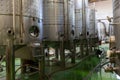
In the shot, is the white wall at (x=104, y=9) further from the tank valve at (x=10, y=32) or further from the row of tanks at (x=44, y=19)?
the tank valve at (x=10, y=32)

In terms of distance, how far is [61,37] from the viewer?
445 cm

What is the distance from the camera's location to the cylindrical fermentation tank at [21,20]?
2592mm

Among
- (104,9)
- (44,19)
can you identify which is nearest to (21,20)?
(44,19)

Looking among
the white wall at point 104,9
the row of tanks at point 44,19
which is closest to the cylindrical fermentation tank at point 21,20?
the row of tanks at point 44,19

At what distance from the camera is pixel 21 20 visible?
8.79ft

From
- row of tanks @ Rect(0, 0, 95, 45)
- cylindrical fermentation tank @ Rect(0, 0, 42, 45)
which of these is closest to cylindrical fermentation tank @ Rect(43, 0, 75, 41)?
row of tanks @ Rect(0, 0, 95, 45)

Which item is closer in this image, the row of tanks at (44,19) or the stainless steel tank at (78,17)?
the row of tanks at (44,19)

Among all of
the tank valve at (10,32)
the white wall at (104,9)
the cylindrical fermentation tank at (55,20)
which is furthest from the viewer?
the white wall at (104,9)

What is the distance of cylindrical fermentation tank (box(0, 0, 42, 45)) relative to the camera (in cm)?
259

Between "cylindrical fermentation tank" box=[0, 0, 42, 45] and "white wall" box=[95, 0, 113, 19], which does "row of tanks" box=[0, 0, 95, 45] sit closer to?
"cylindrical fermentation tank" box=[0, 0, 42, 45]

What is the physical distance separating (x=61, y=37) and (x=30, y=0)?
1681 mm

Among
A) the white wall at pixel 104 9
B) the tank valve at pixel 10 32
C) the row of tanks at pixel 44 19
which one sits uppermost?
the white wall at pixel 104 9

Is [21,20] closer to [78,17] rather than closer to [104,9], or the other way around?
[78,17]

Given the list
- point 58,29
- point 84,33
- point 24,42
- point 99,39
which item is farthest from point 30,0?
point 99,39
